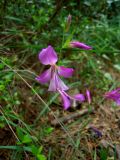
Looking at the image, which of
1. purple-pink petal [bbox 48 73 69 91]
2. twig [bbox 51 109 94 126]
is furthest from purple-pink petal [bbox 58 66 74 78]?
twig [bbox 51 109 94 126]

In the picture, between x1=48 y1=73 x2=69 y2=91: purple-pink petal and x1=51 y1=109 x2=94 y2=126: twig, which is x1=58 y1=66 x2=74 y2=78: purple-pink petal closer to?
x1=48 y1=73 x2=69 y2=91: purple-pink petal

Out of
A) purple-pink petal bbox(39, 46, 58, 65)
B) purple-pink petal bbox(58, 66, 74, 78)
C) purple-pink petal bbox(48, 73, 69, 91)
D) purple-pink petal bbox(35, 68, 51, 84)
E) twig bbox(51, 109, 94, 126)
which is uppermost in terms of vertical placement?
purple-pink petal bbox(39, 46, 58, 65)

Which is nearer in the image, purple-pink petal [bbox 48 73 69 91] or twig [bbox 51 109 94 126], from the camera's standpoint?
purple-pink petal [bbox 48 73 69 91]

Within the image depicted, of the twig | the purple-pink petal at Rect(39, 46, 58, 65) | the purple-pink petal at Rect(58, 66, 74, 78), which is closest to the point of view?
the purple-pink petal at Rect(39, 46, 58, 65)

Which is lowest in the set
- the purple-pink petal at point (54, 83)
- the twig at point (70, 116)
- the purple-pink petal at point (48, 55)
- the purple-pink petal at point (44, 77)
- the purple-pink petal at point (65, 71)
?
the twig at point (70, 116)

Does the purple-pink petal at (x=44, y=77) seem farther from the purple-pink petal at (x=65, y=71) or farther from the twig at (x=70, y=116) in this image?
the twig at (x=70, y=116)

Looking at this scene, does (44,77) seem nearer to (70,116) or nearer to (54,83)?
(54,83)

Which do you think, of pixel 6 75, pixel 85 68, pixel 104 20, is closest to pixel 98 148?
pixel 6 75

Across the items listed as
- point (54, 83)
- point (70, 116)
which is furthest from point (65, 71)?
point (70, 116)

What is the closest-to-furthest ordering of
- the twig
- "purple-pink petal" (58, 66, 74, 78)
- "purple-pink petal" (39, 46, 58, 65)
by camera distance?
"purple-pink petal" (39, 46, 58, 65)
"purple-pink petal" (58, 66, 74, 78)
the twig

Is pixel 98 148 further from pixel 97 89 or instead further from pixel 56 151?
pixel 97 89

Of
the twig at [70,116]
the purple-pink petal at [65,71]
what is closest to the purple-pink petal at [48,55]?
the purple-pink petal at [65,71]
